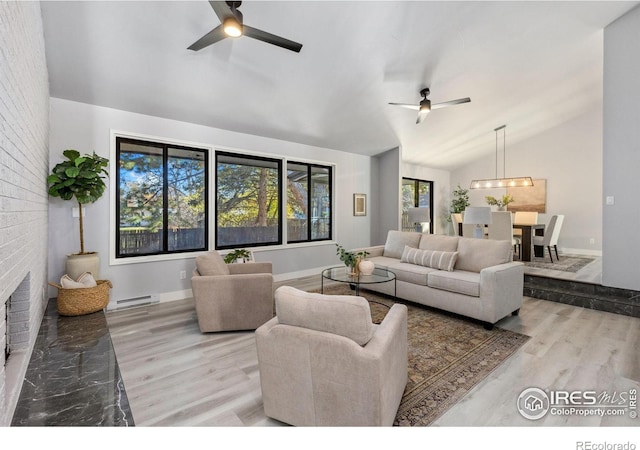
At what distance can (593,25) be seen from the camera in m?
3.88

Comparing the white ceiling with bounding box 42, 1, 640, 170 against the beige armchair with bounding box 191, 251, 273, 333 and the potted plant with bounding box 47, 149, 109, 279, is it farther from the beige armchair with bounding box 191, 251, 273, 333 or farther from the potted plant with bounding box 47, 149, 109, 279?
the beige armchair with bounding box 191, 251, 273, 333

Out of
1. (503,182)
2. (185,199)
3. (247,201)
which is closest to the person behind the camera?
(185,199)

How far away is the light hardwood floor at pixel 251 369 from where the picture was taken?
1876 millimetres

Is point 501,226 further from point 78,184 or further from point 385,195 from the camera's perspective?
point 78,184

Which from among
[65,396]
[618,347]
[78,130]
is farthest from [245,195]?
[618,347]

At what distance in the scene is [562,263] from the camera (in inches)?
230

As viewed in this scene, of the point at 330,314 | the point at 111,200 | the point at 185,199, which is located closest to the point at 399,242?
the point at 185,199

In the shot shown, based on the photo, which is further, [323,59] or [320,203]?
[320,203]

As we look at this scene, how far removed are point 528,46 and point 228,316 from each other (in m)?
5.02

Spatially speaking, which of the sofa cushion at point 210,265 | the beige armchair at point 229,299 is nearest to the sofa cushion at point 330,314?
the beige armchair at point 229,299

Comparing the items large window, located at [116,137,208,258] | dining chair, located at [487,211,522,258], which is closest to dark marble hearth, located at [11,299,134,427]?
large window, located at [116,137,208,258]

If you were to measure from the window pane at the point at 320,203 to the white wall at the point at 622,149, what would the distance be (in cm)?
424

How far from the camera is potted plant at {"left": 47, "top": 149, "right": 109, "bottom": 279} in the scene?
3.21 metres

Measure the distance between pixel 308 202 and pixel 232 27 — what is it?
396 centimetres
